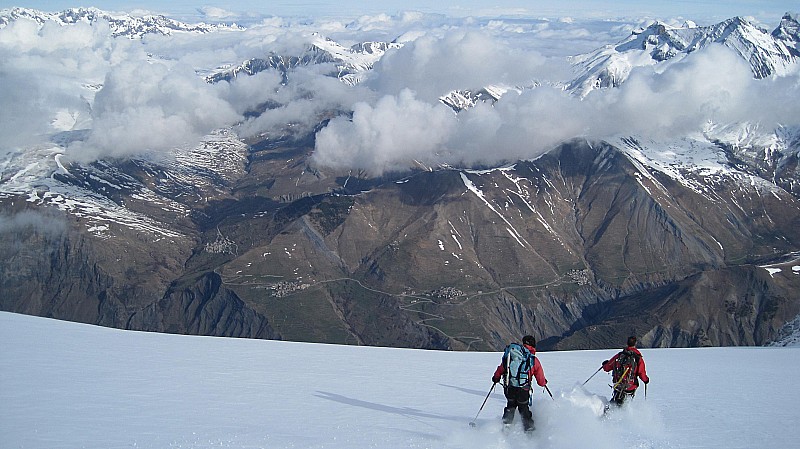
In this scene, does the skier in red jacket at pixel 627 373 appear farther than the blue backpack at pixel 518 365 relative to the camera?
Yes

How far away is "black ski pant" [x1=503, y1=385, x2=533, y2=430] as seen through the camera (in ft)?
65.5

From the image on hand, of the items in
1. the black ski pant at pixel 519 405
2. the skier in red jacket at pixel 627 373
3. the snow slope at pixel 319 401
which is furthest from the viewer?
the skier in red jacket at pixel 627 373

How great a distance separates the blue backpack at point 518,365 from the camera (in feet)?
65.7

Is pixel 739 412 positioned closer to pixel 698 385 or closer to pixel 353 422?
pixel 698 385

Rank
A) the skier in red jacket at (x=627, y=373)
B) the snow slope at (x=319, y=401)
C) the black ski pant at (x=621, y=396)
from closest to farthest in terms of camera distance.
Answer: the snow slope at (x=319, y=401), the skier in red jacket at (x=627, y=373), the black ski pant at (x=621, y=396)

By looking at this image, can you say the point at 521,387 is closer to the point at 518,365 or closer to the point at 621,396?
the point at 518,365

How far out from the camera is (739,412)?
78.2 feet

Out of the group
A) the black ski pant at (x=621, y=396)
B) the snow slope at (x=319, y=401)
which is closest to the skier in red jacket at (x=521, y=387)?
the snow slope at (x=319, y=401)

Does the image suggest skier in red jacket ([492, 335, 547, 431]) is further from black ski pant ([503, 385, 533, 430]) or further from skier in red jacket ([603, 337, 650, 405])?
skier in red jacket ([603, 337, 650, 405])

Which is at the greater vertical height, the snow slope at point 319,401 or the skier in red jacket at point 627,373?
the skier in red jacket at point 627,373

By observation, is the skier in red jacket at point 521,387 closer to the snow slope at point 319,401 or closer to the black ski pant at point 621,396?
the snow slope at point 319,401

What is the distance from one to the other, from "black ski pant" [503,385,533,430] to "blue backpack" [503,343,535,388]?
19cm

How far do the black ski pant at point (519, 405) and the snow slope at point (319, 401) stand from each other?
45 centimetres

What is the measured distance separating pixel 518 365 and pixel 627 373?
5616 millimetres
